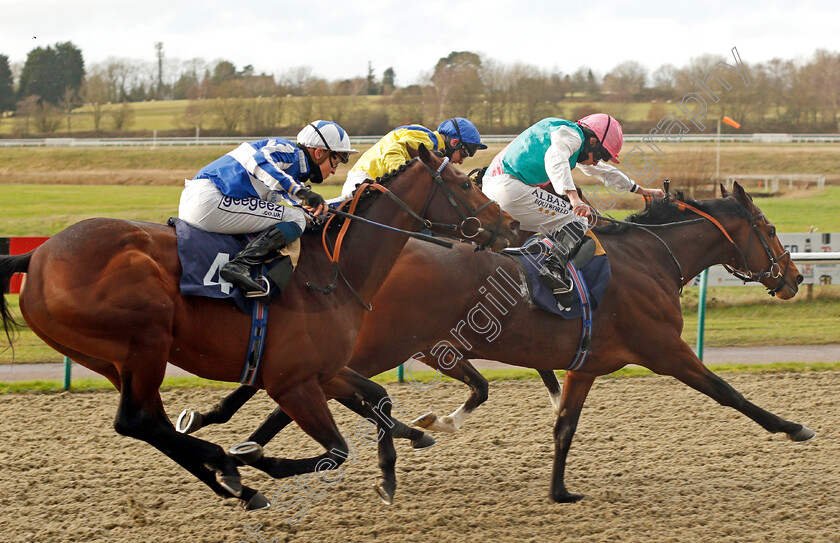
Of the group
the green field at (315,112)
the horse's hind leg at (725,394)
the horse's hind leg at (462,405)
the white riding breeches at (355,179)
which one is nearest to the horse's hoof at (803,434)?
the horse's hind leg at (725,394)

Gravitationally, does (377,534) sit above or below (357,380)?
below

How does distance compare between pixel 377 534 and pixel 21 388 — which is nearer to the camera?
pixel 377 534

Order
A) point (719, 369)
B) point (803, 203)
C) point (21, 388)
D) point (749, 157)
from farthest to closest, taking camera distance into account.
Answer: point (749, 157) → point (803, 203) → point (719, 369) → point (21, 388)

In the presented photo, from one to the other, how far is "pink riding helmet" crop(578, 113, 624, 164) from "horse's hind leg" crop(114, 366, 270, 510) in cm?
284

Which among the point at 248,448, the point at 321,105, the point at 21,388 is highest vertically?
the point at 321,105

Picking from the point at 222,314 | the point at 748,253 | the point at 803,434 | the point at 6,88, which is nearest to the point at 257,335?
the point at 222,314

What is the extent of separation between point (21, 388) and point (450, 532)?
443 cm

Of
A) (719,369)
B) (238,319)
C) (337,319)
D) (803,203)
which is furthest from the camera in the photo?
(803,203)

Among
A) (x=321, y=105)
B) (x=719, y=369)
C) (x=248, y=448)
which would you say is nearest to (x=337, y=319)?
(x=248, y=448)

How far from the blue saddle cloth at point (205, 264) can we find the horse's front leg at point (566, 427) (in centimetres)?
189

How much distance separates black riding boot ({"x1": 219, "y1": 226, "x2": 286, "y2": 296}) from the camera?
338 cm

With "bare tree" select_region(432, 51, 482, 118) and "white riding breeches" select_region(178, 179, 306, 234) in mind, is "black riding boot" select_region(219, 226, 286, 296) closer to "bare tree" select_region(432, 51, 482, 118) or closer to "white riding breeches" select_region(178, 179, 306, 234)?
"white riding breeches" select_region(178, 179, 306, 234)

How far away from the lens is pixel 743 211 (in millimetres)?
5066

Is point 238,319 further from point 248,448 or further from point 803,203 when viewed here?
point 803,203
